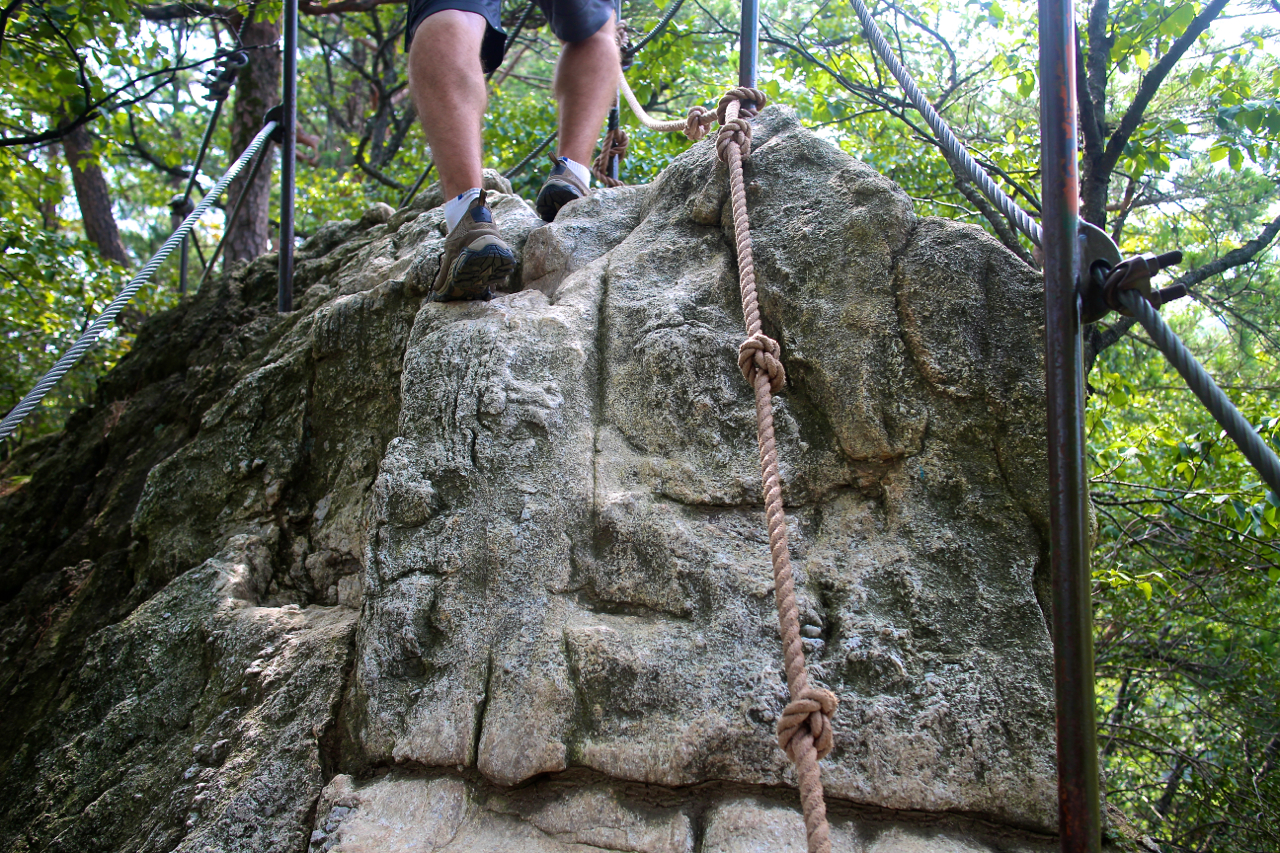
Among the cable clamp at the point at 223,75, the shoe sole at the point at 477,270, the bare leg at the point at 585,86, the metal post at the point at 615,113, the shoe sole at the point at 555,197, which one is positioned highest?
the cable clamp at the point at 223,75

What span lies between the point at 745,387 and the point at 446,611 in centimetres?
80

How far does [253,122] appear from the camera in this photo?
5.46m

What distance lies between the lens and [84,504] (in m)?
2.64

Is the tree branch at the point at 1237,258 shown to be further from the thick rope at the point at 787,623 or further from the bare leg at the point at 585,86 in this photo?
the thick rope at the point at 787,623

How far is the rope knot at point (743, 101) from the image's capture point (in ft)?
7.18

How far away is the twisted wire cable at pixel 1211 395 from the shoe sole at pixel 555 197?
1865mm

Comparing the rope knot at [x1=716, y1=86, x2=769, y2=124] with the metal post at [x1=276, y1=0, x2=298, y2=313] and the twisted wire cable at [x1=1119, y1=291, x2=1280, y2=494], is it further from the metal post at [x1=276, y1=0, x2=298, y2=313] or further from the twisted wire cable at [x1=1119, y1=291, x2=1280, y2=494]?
the metal post at [x1=276, y1=0, x2=298, y2=313]

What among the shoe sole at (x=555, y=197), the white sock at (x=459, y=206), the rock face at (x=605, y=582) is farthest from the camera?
the shoe sole at (x=555, y=197)

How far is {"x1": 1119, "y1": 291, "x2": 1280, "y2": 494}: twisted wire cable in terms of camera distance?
94 cm

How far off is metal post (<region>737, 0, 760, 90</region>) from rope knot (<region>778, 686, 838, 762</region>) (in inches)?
78.5

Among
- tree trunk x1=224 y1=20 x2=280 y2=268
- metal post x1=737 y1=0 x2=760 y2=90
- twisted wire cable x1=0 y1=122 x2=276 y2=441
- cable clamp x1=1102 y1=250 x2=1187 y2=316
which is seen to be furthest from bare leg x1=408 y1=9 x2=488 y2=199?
tree trunk x1=224 y1=20 x2=280 y2=268

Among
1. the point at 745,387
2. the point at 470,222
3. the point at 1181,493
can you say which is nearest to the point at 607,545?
the point at 745,387

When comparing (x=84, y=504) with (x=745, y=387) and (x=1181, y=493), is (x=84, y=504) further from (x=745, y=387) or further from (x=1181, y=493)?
(x=1181, y=493)

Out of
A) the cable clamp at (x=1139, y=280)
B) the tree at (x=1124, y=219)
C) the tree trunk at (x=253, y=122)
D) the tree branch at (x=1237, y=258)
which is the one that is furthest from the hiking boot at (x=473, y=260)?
the tree trunk at (x=253, y=122)
